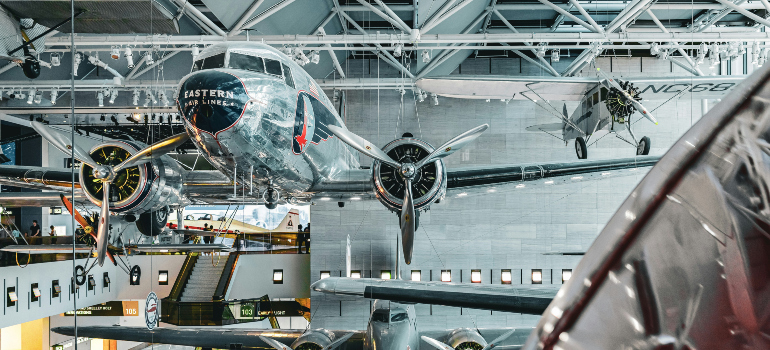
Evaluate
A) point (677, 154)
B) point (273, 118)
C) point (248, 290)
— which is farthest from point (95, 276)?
point (677, 154)

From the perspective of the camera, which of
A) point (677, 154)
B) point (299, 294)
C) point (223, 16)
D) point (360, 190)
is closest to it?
point (677, 154)

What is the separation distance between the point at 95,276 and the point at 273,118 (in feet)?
34.2

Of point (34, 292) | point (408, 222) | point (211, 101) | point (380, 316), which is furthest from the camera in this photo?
point (34, 292)

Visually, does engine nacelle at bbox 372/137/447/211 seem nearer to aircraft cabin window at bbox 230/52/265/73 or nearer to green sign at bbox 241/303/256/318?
aircraft cabin window at bbox 230/52/265/73

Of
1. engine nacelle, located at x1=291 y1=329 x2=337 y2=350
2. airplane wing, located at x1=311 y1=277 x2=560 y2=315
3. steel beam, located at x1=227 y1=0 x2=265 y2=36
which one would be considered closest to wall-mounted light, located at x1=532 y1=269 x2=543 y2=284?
engine nacelle, located at x1=291 y1=329 x2=337 y2=350

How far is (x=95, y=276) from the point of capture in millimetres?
11953

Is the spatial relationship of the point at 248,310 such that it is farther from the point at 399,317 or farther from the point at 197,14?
the point at 197,14

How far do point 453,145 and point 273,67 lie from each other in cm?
234

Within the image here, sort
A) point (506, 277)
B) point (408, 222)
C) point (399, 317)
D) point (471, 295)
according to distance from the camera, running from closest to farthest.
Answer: point (471, 295) < point (408, 222) < point (399, 317) < point (506, 277)

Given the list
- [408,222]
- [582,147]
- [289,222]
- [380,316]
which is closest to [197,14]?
[408,222]

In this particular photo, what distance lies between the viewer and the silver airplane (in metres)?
4.26

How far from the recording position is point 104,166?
212 inches

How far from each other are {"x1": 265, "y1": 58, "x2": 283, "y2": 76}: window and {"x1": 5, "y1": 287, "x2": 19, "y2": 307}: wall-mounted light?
25.7ft

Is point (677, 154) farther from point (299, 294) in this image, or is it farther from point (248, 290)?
point (248, 290)
